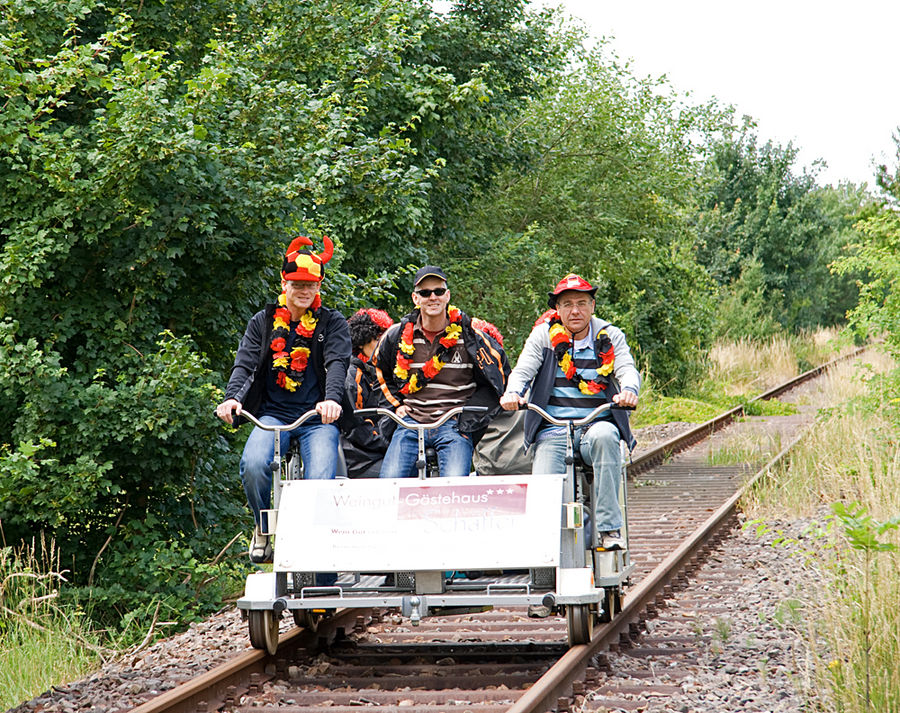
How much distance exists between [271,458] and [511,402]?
1379 millimetres

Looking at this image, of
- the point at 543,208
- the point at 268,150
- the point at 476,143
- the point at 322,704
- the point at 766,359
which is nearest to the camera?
the point at 322,704

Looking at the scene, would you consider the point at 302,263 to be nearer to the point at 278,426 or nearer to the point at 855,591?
the point at 278,426

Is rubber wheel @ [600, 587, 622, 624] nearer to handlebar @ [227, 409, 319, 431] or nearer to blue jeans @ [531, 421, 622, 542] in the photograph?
blue jeans @ [531, 421, 622, 542]

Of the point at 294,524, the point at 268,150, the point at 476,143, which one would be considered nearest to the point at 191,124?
the point at 268,150

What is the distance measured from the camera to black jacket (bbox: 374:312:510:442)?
6414 millimetres

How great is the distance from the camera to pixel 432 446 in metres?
Result: 6.37

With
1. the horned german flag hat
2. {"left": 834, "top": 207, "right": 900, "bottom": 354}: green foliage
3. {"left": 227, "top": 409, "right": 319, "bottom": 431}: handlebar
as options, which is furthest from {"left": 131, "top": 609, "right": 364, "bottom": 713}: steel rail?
{"left": 834, "top": 207, "right": 900, "bottom": 354}: green foliage

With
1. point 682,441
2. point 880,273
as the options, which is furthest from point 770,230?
point 880,273

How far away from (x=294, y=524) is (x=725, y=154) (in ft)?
142

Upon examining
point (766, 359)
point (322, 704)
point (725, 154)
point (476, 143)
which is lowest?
point (322, 704)

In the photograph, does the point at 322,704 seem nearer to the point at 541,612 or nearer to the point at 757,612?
the point at 541,612

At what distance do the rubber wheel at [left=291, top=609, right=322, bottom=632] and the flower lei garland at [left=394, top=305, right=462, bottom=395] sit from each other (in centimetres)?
140

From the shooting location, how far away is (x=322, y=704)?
17.6ft

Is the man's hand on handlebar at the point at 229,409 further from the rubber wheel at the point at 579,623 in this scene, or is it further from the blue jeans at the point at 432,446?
the rubber wheel at the point at 579,623
